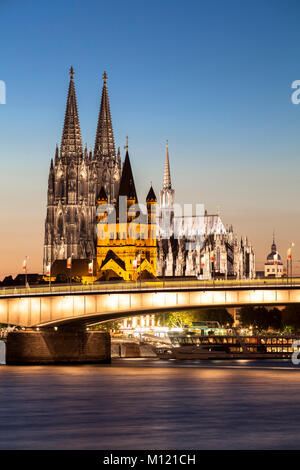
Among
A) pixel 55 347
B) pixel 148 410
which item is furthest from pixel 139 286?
pixel 148 410

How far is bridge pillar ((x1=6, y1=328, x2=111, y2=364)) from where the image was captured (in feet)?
372

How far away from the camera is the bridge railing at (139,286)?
109000 millimetres

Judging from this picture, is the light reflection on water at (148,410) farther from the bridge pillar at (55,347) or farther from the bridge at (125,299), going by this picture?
the bridge pillar at (55,347)

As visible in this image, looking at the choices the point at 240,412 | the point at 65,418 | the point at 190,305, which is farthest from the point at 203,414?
the point at 190,305

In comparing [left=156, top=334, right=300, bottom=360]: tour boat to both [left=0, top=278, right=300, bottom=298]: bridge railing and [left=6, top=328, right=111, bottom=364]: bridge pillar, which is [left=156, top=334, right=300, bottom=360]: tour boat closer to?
[left=6, top=328, right=111, bottom=364]: bridge pillar

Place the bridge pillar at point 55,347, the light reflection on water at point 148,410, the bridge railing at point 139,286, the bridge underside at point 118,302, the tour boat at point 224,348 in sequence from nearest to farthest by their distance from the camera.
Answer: the light reflection on water at point 148,410, the bridge railing at point 139,286, the bridge underside at point 118,302, the bridge pillar at point 55,347, the tour boat at point 224,348

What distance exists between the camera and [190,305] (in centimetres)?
11188

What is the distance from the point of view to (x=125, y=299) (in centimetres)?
11338

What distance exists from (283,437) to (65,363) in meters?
68.4

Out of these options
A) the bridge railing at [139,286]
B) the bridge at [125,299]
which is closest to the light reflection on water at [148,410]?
the bridge at [125,299]

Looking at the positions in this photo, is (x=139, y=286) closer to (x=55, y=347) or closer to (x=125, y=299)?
(x=125, y=299)

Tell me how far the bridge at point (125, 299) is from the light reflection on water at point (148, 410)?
11261 mm
